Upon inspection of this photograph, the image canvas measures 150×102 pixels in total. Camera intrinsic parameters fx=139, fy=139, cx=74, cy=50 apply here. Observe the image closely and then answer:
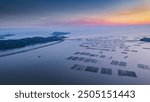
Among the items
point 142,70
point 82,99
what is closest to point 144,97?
point 82,99

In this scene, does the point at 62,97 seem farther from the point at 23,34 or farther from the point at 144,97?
the point at 23,34

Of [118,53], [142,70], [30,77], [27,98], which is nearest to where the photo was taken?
[27,98]

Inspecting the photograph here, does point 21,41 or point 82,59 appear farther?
point 82,59

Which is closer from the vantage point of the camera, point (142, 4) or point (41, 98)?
point (41, 98)

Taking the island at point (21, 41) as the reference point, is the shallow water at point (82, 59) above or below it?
below

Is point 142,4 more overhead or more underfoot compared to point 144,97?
more overhead

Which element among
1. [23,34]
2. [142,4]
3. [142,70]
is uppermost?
[142,4]

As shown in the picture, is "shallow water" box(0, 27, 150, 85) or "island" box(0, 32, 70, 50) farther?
"island" box(0, 32, 70, 50)

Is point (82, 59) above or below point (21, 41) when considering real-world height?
below

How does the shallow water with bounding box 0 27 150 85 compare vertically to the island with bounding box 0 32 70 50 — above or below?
below

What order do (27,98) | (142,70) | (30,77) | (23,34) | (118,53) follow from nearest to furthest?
(27,98)
(30,77)
(142,70)
(23,34)
(118,53)

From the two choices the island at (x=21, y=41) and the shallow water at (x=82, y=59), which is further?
the island at (x=21, y=41)
